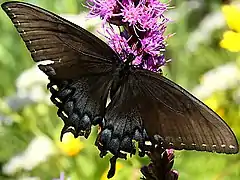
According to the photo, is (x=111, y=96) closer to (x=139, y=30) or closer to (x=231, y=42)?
(x=139, y=30)

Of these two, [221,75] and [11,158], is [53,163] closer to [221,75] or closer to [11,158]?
[11,158]

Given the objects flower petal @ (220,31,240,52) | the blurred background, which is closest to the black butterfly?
the blurred background

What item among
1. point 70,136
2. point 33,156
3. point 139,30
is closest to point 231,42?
point 70,136

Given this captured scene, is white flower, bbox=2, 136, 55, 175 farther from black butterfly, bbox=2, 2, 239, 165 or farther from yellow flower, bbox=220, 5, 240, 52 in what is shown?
black butterfly, bbox=2, 2, 239, 165

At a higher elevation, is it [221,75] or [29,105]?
[221,75]

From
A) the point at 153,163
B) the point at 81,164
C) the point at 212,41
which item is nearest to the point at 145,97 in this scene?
the point at 153,163

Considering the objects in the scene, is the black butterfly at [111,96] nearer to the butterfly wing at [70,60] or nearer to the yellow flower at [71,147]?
the butterfly wing at [70,60]

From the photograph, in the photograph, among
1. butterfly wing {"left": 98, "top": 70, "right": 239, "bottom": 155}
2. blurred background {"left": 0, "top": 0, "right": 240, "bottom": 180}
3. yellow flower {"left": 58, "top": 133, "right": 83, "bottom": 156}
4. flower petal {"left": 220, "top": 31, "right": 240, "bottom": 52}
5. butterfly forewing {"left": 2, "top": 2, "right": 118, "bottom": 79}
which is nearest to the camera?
butterfly wing {"left": 98, "top": 70, "right": 239, "bottom": 155}
